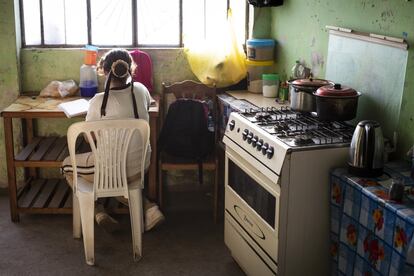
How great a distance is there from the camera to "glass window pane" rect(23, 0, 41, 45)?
14.4 ft

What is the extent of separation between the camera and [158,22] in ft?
14.9

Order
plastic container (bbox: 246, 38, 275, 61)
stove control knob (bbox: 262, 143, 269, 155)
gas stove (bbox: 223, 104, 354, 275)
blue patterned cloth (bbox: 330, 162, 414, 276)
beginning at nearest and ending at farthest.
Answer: blue patterned cloth (bbox: 330, 162, 414, 276)
gas stove (bbox: 223, 104, 354, 275)
stove control knob (bbox: 262, 143, 269, 155)
plastic container (bbox: 246, 38, 275, 61)

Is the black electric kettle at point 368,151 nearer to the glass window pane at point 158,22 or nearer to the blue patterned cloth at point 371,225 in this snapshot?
the blue patterned cloth at point 371,225

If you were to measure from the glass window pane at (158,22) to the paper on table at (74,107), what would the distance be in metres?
0.80

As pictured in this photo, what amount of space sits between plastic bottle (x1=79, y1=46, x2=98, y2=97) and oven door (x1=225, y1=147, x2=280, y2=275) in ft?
4.78

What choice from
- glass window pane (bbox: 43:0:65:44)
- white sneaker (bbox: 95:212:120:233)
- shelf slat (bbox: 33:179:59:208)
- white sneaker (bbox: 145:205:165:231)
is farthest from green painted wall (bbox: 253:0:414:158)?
shelf slat (bbox: 33:179:59:208)

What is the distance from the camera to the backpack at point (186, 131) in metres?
4.00

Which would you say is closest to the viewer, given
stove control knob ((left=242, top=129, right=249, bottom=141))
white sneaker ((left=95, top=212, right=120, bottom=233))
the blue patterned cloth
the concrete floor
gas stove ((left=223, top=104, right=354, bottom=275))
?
the blue patterned cloth

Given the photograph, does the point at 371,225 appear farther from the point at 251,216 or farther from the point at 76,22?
the point at 76,22

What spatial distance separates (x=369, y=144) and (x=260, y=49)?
1.85 m

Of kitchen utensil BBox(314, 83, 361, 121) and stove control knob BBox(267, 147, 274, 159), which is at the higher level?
kitchen utensil BBox(314, 83, 361, 121)

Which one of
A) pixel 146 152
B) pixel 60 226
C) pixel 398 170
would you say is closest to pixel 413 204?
pixel 398 170

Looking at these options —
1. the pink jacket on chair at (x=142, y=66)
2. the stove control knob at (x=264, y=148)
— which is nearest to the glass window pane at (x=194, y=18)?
the pink jacket on chair at (x=142, y=66)

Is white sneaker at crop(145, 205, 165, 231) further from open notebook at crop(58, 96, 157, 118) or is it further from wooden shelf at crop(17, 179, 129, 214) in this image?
open notebook at crop(58, 96, 157, 118)
